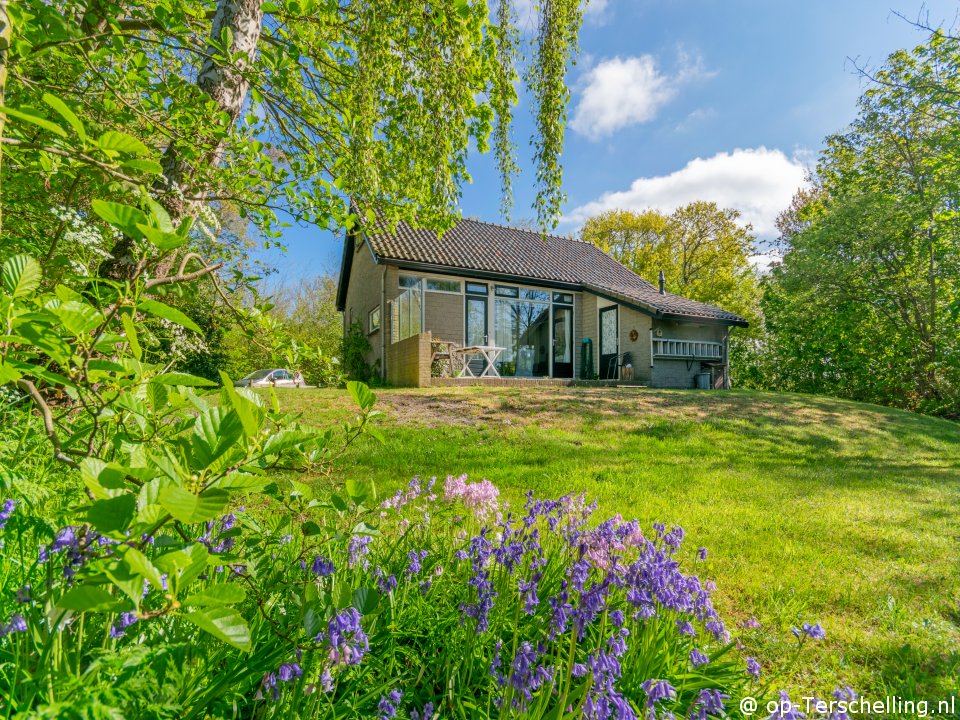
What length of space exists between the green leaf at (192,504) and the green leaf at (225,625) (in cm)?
18

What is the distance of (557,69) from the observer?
12.1 feet

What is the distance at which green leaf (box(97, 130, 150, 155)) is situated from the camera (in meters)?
0.88

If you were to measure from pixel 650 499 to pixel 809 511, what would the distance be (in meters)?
1.53

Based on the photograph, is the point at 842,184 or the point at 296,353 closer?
the point at 296,353

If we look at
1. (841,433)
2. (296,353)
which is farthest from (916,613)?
(841,433)

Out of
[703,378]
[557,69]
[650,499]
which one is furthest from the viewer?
[703,378]

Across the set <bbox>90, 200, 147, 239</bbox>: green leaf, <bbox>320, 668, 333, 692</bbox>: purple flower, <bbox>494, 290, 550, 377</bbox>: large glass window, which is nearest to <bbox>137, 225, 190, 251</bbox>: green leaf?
<bbox>90, 200, 147, 239</bbox>: green leaf

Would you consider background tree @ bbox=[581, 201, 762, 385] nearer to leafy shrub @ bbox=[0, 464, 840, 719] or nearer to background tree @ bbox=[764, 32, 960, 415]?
background tree @ bbox=[764, 32, 960, 415]

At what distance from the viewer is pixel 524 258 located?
1711 cm

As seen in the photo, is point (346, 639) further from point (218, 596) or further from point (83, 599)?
point (83, 599)

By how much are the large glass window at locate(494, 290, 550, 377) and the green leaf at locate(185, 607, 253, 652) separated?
14.1 metres

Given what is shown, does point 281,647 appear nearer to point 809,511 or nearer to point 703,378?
point 809,511

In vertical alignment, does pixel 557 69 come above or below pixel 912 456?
above

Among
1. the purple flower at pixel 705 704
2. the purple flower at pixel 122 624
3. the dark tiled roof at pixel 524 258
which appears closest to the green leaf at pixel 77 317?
the purple flower at pixel 122 624
